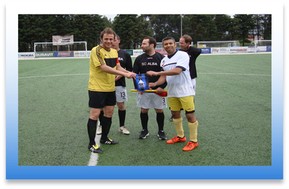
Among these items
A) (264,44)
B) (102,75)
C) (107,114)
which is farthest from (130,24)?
(102,75)

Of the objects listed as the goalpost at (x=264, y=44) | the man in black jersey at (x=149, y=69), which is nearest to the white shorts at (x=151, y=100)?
the man in black jersey at (x=149, y=69)

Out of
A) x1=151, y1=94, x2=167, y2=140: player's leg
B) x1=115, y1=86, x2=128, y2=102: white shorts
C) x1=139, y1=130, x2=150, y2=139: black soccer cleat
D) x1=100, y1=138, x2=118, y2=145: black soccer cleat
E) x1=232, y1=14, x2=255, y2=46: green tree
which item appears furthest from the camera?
x1=115, y1=86, x2=128, y2=102: white shorts

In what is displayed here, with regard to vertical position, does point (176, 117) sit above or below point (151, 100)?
below

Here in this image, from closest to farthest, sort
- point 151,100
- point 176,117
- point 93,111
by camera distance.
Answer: point 93,111
point 176,117
point 151,100

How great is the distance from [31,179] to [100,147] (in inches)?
47.3

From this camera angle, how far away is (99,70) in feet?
14.0

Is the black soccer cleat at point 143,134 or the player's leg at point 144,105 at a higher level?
A: the player's leg at point 144,105

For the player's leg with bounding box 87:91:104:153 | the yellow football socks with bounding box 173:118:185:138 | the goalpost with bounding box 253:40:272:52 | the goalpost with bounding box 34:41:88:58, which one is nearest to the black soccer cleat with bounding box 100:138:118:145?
the player's leg with bounding box 87:91:104:153

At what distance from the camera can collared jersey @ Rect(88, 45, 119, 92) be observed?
4188mm

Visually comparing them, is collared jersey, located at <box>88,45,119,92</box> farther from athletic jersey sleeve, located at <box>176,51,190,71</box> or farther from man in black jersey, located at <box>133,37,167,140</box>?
athletic jersey sleeve, located at <box>176,51,190,71</box>

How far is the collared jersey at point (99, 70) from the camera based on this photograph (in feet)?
13.7

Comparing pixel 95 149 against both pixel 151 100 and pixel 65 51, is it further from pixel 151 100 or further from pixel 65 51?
pixel 65 51

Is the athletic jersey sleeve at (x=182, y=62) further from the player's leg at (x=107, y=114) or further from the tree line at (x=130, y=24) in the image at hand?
the player's leg at (x=107, y=114)

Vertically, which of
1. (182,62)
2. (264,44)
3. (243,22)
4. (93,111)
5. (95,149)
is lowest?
(95,149)
